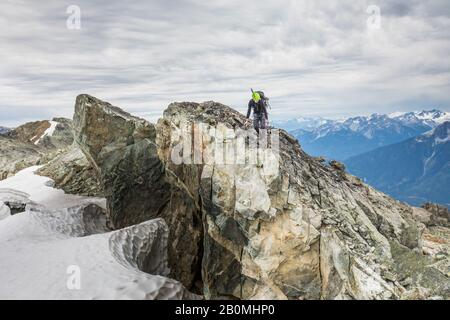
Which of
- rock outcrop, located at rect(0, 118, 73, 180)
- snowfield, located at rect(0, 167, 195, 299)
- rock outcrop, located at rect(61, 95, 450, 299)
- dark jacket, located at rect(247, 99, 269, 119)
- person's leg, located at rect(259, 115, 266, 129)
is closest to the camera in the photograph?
snowfield, located at rect(0, 167, 195, 299)

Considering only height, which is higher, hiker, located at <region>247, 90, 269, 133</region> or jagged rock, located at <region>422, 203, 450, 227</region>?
hiker, located at <region>247, 90, 269, 133</region>

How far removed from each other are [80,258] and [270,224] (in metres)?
12.1

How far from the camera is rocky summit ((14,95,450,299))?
22203 millimetres

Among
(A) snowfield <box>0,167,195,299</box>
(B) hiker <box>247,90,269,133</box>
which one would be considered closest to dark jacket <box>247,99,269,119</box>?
(B) hiker <box>247,90,269,133</box>

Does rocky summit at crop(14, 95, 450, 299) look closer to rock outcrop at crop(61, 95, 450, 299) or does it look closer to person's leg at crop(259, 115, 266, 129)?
rock outcrop at crop(61, 95, 450, 299)

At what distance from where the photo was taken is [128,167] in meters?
39.1

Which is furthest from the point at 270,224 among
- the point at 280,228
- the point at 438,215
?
the point at 438,215

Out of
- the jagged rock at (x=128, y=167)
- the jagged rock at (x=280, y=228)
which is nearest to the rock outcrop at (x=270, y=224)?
the jagged rock at (x=280, y=228)

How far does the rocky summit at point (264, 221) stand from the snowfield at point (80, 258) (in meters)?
2.29

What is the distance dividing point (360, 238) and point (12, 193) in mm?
41681

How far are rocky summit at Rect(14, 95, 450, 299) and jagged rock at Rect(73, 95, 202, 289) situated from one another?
15cm
